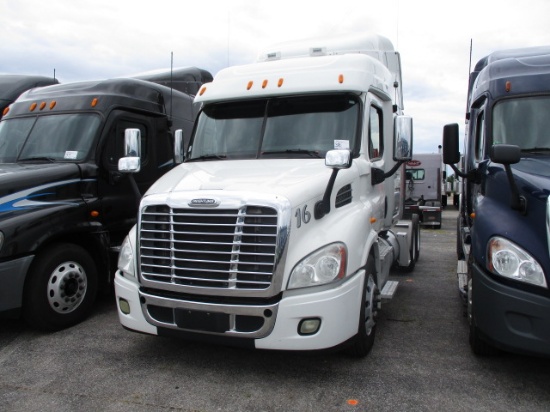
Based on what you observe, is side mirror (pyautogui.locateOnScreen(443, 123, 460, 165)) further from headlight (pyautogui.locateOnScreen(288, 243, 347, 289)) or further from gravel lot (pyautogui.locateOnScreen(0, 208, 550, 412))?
headlight (pyautogui.locateOnScreen(288, 243, 347, 289))

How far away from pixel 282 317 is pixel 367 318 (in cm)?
103

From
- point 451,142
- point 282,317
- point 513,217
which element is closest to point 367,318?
point 282,317

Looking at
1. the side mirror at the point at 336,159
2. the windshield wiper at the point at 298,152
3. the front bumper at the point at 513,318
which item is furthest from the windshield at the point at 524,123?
the side mirror at the point at 336,159

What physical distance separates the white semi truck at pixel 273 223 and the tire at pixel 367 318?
18 mm

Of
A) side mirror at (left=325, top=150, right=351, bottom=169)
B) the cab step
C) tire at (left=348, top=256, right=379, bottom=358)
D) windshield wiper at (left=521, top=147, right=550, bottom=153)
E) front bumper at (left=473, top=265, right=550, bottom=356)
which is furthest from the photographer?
the cab step


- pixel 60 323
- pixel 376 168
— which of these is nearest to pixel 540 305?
pixel 376 168

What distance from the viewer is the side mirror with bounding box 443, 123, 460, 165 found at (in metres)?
5.20

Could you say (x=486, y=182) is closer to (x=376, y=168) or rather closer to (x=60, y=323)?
(x=376, y=168)

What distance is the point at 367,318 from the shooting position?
14.3ft

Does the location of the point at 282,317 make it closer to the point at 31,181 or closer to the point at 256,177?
the point at 256,177

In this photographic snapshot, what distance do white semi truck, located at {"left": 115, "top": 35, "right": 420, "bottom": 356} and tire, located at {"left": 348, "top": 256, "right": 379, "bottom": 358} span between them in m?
0.02

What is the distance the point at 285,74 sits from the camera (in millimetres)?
5137

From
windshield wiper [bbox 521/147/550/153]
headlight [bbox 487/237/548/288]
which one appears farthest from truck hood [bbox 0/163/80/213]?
windshield wiper [bbox 521/147/550/153]

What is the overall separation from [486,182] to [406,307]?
223cm
